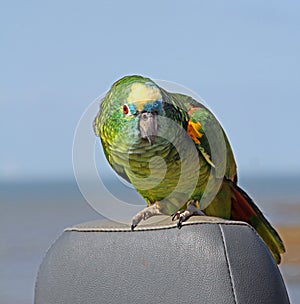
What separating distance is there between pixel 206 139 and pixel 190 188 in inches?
8.6

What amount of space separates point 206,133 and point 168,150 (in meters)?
0.21

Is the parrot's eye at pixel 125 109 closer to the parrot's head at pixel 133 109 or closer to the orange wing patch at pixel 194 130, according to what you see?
the parrot's head at pixel 133 109

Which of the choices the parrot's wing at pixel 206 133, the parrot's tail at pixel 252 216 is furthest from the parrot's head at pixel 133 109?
the parrot's tail at pixel 252 216

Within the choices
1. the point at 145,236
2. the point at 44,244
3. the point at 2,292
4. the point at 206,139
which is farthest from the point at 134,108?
the point at 44,244

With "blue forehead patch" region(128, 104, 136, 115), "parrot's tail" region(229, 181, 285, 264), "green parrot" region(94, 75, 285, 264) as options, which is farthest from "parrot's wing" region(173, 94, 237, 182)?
"blue forehead patch" region(128, 104, 136, 115)

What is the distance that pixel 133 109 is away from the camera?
12.2 feet

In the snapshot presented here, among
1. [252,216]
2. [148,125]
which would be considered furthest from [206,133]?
[252,216]

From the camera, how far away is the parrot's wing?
3.92 metres

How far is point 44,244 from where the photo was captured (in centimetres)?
1627

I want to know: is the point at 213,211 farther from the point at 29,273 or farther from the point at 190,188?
the point at 29,273

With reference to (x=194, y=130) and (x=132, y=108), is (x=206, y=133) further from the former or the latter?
(x=132, y=108)

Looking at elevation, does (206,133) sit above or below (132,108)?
below

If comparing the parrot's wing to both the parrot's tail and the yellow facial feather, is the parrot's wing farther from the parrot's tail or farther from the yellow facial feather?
the yellow facial feather

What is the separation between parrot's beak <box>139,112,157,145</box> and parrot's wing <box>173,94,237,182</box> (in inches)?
11.1
